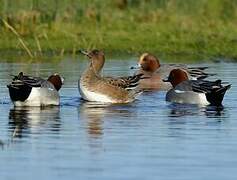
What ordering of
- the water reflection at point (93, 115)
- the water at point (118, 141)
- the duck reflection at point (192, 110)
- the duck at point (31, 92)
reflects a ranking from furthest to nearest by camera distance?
1. the duck at point (31, 92)
2. the duck reflection at point (192, 110)
3. the water reflection at point (93, 115)
4. the water at point (118, 141)

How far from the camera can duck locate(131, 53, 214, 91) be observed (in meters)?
19.0

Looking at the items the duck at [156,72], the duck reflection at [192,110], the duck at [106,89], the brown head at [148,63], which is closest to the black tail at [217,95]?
the duck reflection at [192,110]

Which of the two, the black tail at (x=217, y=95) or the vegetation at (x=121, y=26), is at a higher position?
the vegetation at (x=121, y=26)

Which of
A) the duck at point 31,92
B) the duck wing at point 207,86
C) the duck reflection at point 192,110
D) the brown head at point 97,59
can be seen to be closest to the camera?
the duck reflection at point 192,110

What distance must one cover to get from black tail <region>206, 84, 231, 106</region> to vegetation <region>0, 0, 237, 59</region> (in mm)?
7288

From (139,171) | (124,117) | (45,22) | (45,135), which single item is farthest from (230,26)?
(139,171)

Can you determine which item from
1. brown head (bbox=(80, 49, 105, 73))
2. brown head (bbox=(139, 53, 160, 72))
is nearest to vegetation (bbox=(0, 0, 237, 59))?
brown head (bbox=(139, 53, 160, 72))

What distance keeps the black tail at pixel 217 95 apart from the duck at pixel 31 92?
197 centimetres

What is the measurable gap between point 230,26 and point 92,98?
34.4 feet

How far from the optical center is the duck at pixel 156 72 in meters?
19.0

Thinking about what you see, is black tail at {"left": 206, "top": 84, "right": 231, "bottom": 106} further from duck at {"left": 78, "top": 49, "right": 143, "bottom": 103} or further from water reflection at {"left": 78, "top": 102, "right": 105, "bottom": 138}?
water reflection at {"left": 78, "top": 102, "right": 105, "bottom": 138}

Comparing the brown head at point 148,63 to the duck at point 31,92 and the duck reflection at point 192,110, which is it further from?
the duck at point 31,92

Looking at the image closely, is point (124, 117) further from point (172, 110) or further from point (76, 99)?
point (76, 99)

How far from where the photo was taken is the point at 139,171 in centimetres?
984
